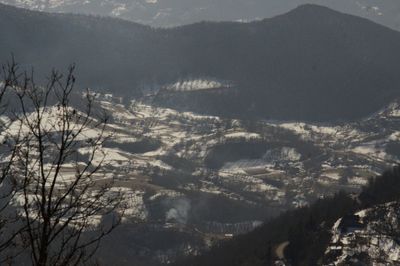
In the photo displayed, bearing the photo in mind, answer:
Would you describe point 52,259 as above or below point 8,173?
below

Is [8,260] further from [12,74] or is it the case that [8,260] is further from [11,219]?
[12,74]

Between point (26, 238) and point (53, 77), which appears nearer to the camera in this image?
point (26, 238)

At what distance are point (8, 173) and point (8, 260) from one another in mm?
3358

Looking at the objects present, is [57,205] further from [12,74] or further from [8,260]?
[12,74]

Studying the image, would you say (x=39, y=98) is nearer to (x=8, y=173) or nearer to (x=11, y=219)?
(x=8, y=173)

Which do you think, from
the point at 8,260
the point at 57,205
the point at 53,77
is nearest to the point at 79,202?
the point at 57,205

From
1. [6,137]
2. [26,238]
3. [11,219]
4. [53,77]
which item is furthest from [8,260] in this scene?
[53,77]

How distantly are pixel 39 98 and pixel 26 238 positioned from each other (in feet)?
18.3

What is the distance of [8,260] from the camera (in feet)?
95.1

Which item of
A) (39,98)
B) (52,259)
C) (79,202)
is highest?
(39,98)

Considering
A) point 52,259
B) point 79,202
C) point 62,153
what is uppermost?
point 62,153

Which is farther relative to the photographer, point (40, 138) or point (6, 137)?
point (6, 137)

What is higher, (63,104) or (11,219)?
(63,104)

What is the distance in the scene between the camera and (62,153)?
2936cm
